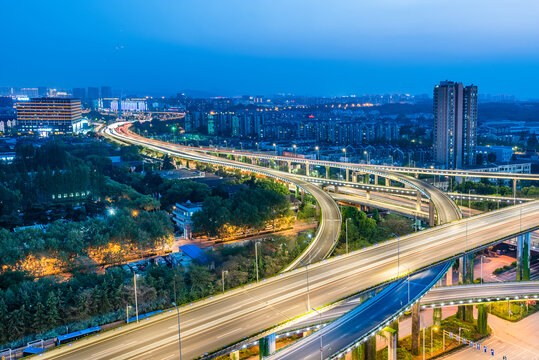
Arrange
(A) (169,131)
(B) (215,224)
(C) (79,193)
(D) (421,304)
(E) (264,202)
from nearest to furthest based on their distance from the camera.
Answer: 1. (D) (421,304)
2. (B) (215,224)
3. (E) (264,202)
4. (C) (79,193)
5. (A) (169,131)

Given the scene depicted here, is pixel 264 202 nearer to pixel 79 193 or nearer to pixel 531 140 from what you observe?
pixel 79 193

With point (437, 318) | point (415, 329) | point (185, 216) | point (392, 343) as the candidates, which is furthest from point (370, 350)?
point (185, 216)

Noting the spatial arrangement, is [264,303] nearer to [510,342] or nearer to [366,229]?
[510,342]

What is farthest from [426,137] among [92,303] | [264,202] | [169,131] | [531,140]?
[92,303]

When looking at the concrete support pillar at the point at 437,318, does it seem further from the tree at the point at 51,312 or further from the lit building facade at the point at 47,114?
the lit building facade at the point at 47,114

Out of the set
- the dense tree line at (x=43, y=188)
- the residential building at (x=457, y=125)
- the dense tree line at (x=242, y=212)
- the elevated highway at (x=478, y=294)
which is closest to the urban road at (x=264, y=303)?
the elevated highway at (x=478, y=294)

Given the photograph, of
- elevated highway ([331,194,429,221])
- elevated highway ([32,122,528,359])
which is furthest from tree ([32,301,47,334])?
elevated highway ([331,194,429,221])

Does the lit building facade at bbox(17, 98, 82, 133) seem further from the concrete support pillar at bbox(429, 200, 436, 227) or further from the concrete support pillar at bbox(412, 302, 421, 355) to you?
the concrete support pillar at bbox(412, 302, 421, 355)
